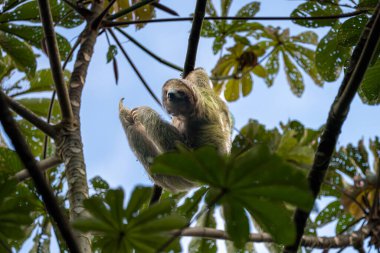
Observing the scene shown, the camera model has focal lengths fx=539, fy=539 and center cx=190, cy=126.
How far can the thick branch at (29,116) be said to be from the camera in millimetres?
3795

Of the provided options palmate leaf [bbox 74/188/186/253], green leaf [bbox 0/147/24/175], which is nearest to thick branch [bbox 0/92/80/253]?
palmate leaf [bbox 74/188/186/253]

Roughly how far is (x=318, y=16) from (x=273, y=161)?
3082 millimetres

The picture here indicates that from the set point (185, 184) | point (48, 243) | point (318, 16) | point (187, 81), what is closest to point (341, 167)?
point (318, 16)

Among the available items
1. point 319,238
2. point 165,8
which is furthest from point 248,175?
point 165,8

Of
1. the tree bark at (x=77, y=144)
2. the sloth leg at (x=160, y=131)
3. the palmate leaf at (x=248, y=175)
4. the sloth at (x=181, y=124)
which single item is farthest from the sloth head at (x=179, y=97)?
the palmate leaf at (x=248, y=175)

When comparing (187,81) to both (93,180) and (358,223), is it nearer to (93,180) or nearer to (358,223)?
(93,180)

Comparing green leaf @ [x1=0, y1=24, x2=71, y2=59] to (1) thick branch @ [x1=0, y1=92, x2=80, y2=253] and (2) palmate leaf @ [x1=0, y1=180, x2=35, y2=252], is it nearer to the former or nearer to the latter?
(1) thick branch @ [x1=0, y1=92, x2=80, y2=253]

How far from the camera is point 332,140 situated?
9.20ft

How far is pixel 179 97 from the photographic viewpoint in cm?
608

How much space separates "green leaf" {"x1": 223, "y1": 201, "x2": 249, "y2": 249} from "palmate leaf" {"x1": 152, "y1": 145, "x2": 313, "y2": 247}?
0.13 meters

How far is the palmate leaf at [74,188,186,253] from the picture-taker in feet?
7.80

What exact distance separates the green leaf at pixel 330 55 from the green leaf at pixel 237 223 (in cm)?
288

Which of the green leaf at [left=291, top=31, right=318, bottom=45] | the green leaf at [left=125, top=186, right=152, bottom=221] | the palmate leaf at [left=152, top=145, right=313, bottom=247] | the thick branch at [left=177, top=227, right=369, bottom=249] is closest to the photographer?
the palmate leaf at [left=152, top=145, right=313, bottom=247]

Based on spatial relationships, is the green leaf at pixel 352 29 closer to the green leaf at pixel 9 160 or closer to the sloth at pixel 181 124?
the sloth at pixel 181 124
